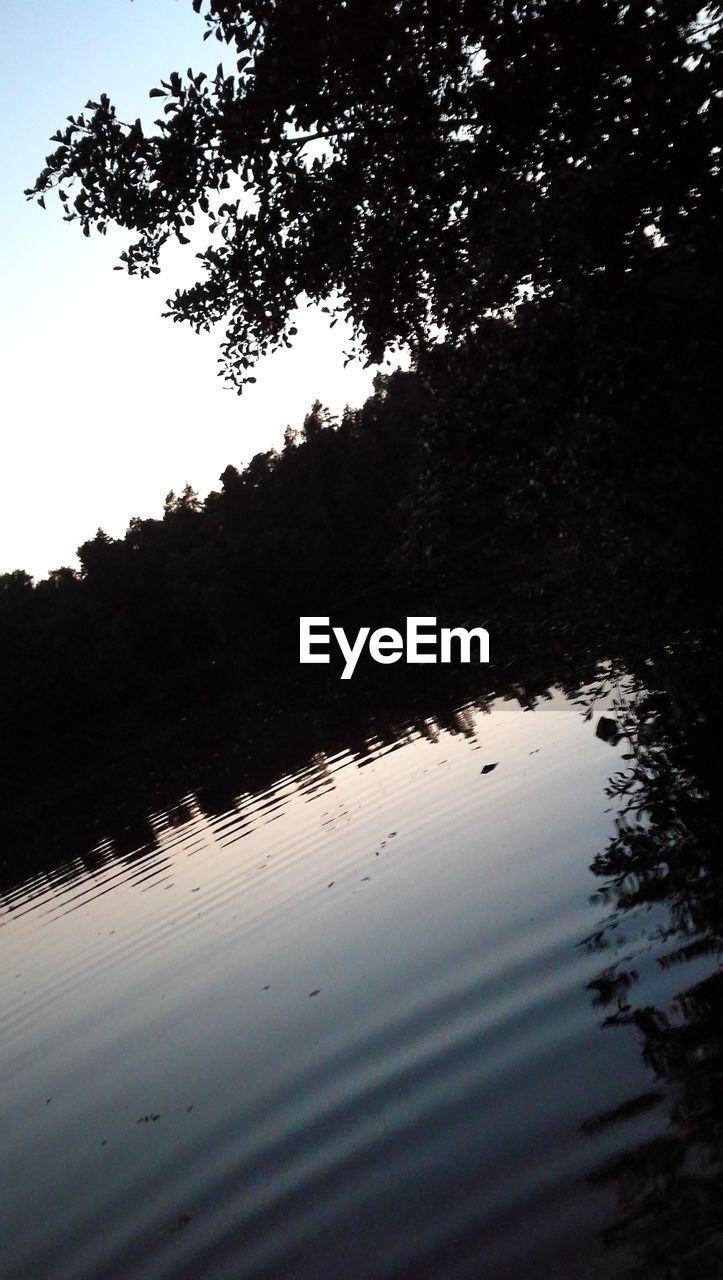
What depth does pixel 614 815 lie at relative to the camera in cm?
1784

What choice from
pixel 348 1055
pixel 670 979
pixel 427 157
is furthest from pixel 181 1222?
pixel 427 157

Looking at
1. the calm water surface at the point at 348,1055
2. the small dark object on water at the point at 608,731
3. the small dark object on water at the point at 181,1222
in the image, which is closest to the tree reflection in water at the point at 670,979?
the calm water surface at the point at 348,1055

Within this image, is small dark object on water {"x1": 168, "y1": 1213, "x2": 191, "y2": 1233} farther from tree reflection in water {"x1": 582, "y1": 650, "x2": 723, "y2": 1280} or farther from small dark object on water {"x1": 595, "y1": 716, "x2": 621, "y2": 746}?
small dark object on water {"x1": 595, "y1": 716, "x2": 621, "y2": 746}

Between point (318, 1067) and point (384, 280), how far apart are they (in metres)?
10.3

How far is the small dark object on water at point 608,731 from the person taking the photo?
23.1 m

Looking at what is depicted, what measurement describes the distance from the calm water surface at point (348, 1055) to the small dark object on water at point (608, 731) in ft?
2.81

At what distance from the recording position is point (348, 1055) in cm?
1260

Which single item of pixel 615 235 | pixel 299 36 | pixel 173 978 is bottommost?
pixel 173 978

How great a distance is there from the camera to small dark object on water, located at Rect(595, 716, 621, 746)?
75.8 ft

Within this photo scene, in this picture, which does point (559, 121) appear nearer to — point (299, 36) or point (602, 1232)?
point (299, 36)

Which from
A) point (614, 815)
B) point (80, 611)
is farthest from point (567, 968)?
point (80, 611)

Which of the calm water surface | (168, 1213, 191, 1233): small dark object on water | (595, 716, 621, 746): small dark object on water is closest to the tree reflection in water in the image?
the calm water surface

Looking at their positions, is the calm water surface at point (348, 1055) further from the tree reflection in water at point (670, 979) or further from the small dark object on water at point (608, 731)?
the small dark object on water at point (608, 731)

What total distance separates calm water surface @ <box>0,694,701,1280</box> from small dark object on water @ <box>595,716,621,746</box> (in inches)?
33.7
